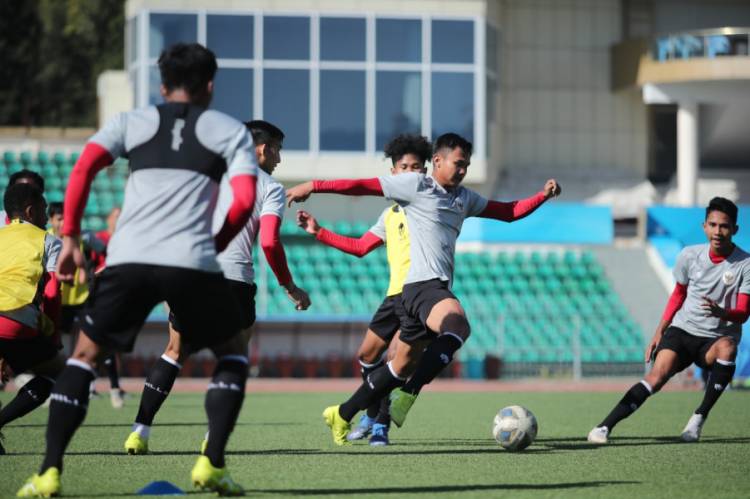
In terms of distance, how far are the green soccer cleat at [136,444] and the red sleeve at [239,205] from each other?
263cm

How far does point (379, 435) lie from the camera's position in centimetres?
933

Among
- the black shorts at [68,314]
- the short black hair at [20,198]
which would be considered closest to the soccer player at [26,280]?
the short black hair at [20,198]

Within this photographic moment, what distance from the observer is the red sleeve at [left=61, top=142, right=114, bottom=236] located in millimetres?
5957

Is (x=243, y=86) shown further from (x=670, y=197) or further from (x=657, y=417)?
(x=657, y=417)

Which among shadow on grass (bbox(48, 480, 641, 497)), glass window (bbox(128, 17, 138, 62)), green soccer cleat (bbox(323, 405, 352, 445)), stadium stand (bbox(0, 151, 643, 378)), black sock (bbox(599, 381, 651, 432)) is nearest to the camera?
shadow on grass (bbox(48, 480, 641, 497))

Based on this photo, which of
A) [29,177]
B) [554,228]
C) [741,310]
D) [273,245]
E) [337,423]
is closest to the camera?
[273,245]

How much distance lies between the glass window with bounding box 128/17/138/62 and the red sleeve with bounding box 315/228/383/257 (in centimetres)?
2377

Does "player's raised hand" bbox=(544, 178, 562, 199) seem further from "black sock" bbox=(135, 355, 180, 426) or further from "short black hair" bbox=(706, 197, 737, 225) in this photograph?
"black sock" bbox=(135, 355, 180, 426)

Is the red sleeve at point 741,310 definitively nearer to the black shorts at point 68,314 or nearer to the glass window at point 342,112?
the black shorts at point 68,314

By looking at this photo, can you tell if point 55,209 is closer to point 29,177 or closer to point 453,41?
point 29,177

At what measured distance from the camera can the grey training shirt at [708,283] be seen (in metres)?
10.0

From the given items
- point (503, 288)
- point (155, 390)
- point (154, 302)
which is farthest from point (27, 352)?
point (503, 288)

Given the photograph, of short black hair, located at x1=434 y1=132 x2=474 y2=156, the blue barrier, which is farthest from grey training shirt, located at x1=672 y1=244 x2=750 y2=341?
the blue barrier

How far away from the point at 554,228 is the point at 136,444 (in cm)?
2221
